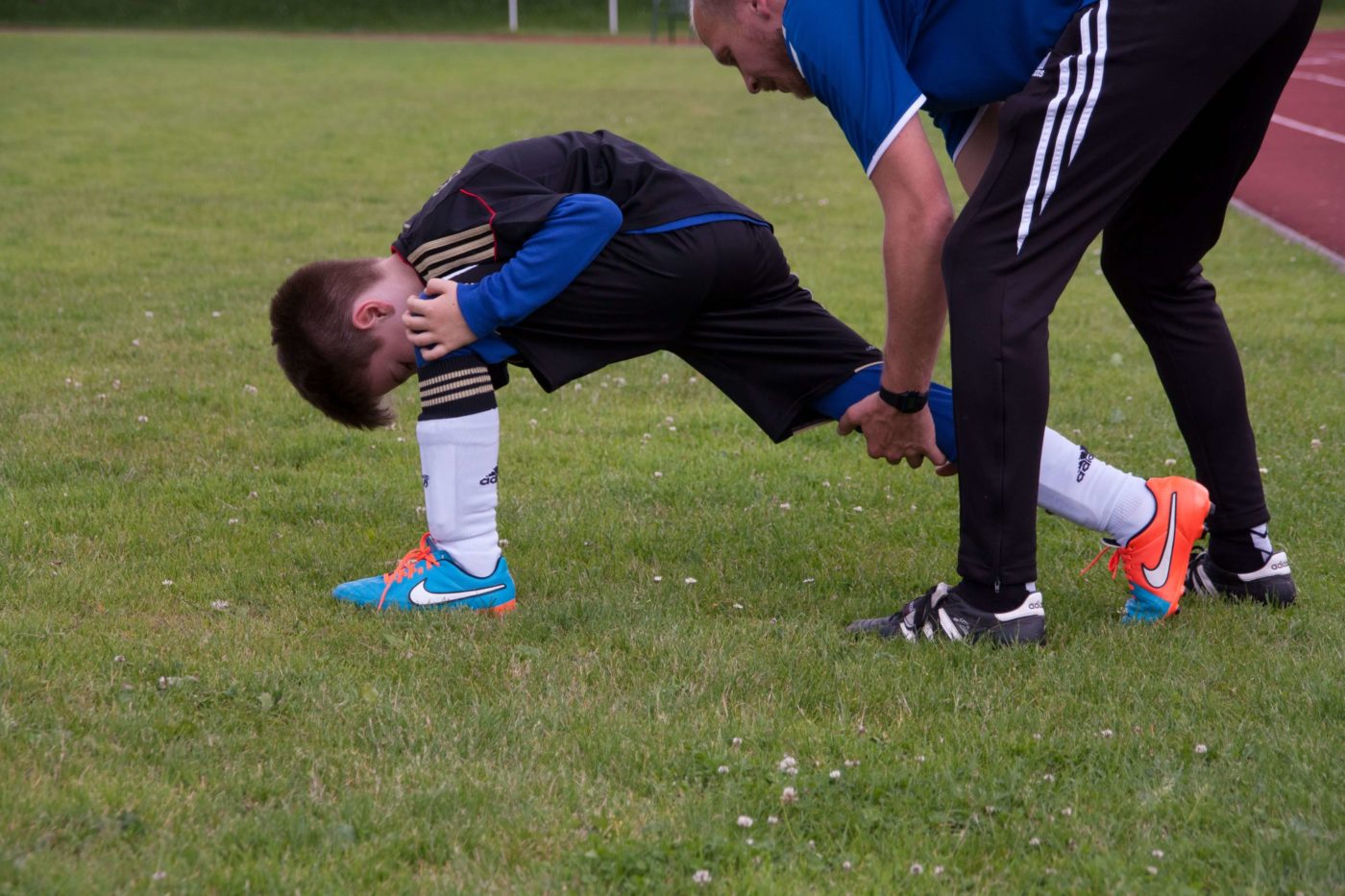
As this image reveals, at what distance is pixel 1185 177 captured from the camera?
10.9 ft

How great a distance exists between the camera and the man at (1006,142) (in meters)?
2.87

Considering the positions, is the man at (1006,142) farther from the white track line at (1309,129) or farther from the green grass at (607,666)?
the white track line at (1309,129)

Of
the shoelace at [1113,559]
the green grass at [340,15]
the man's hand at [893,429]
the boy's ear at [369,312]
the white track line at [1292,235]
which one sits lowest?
Answer: the green grass at [340,15]

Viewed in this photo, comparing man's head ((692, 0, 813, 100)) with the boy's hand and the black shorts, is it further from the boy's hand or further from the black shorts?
the boy's hand

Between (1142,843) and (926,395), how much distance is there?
3.90ft

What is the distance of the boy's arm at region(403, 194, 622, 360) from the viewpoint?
3305 mm

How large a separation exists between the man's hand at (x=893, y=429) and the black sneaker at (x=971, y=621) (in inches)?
13.6

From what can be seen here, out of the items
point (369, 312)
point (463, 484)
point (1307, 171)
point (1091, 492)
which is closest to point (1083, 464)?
point (1091, 492)

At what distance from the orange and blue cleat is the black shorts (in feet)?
2.56

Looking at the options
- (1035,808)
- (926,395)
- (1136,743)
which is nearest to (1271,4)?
(926,395)

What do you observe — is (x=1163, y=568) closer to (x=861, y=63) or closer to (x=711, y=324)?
(x=711, y=324)

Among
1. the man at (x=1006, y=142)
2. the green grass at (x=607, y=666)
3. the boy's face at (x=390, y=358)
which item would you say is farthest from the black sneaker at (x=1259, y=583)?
the boy's face at (x=390, y=358)

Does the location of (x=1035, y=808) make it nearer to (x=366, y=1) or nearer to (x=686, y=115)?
(x=686, y=115)

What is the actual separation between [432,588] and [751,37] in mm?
1515
